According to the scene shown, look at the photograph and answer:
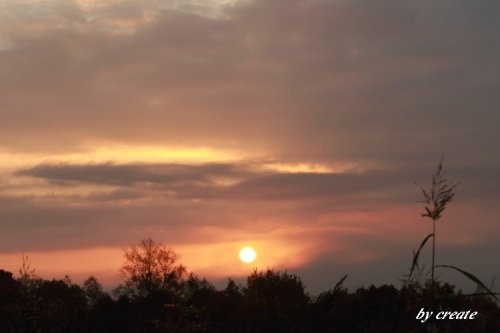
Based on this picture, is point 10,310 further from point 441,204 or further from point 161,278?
point 441,204

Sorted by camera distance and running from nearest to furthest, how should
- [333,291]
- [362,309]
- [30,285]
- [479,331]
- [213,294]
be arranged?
1. [333,291]
2. [479,331]
3. [30,285]
4. [362,309]
5. [213,294]

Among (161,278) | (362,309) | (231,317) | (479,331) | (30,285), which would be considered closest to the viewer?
(479,331)

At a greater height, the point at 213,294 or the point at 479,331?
the point at 213,294

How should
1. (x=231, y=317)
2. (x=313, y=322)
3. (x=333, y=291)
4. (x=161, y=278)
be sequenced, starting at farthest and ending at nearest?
(x=161, y=278)
(x=231, y=317)
(x=313, y=322)
(x=333, y=291)

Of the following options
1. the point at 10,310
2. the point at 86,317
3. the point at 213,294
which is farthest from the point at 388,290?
the point at 10,310

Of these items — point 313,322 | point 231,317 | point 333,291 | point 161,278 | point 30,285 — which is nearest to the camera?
point 333,291

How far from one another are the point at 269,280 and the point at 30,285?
92.7ft

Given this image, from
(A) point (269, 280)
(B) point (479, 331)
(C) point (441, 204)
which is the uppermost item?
(A) point (269, 280)

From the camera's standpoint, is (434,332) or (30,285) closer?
(434,332)

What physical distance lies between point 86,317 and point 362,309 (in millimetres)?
26958

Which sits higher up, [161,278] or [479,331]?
[161,278]

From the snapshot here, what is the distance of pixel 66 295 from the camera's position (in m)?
94.6

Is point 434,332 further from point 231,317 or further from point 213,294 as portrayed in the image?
point 213,294

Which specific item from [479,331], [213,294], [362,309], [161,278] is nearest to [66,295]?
[161,278]
